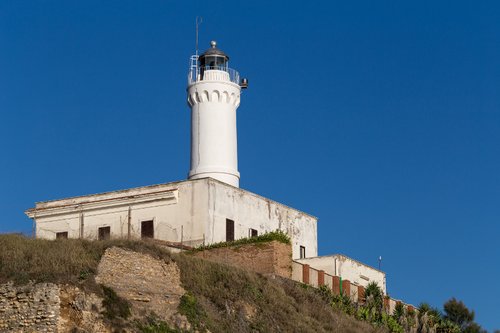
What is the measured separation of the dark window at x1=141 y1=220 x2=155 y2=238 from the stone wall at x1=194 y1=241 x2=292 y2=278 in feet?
13.7

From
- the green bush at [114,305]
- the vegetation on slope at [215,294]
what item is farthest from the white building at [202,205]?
the green bush at [114,305]

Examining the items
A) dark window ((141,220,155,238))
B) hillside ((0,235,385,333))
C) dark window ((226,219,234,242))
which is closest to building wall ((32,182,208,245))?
dark window ((141,220,155,238))

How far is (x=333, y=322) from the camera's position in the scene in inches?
1602

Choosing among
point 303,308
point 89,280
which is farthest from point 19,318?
point 303,308

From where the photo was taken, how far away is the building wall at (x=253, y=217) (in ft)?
155

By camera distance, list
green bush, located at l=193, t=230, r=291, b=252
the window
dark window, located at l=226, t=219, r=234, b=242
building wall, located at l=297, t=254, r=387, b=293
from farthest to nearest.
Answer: the window → building wall, located at l=297, t=254, r=387, b=293 → dark window, located at l=226, t=219, r=234, b=242 → green bush, located at l=193, t=230, r=291, b=252

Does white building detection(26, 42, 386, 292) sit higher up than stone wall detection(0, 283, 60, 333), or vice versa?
white building detection(26, 42, 386, 292)

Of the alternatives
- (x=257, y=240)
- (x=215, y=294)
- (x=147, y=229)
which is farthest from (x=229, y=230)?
(x=215, y=294)

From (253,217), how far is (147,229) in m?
4.82

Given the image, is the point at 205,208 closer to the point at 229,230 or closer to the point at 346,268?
the point at 229,230

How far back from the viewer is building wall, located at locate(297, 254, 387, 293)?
4944 centimetres

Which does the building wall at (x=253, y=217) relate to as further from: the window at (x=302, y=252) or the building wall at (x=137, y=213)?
the building wall at (x=137, y=213)

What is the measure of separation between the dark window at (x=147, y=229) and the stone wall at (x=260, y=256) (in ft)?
13.7

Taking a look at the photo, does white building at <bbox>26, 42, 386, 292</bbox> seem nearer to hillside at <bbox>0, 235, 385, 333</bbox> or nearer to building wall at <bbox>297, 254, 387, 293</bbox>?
building wall at <bbox>297, 254, 387, 293</bbox>
